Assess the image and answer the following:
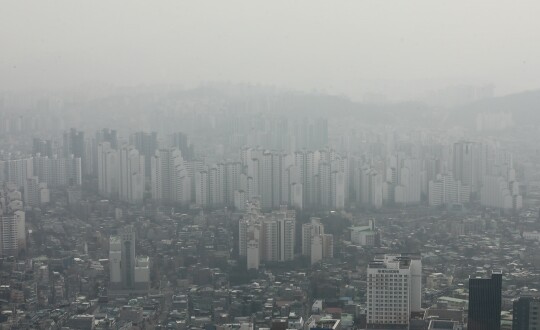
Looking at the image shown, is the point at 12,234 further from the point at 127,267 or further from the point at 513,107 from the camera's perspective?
the point at 513,107

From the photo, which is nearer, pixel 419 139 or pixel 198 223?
pixel 198 223

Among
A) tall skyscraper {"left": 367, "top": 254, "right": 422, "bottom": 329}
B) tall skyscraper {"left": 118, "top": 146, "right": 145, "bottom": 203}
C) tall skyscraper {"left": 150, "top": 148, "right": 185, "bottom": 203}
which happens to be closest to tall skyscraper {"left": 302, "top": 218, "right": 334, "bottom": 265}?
tall skyscraper {"left": 150, "top": 148, "right": 185, "bottom": 203}

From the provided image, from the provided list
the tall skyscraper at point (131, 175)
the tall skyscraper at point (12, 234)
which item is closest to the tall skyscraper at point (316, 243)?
the tall skyscraper at point (131, 175)

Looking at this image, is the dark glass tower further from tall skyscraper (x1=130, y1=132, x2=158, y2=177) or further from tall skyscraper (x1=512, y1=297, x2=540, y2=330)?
tall skyscraper (x1=130, y1=132, x2=158, y2=177)

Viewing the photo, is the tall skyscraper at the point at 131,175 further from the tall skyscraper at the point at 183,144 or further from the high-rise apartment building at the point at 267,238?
the high-rise apartment building at the point at 267,238

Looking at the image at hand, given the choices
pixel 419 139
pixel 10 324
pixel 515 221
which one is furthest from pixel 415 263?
pixel 419 139

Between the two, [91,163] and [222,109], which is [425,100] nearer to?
[222,109]
